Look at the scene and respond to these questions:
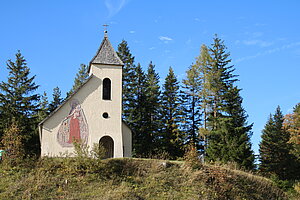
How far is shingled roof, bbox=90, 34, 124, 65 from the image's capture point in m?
23.5

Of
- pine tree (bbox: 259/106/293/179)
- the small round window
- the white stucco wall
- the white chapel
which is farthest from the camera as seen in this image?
pine tree (bbox: 259/106/293/179)

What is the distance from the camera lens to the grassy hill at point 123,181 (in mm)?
15367

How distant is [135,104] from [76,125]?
1487 cm

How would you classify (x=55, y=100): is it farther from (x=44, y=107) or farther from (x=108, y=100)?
(x=108, y=100)

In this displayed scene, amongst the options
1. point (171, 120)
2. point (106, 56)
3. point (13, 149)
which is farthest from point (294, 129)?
point (13, 149)

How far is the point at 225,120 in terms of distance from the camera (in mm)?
29375

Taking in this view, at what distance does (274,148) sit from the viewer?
128 ft

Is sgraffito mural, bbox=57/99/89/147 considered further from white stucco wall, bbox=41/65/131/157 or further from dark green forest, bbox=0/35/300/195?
dark green forest, bbox=0/35/300/195

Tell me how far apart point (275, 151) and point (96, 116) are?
24.8m

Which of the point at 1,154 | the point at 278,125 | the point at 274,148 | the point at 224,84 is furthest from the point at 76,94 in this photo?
the point at 278,125

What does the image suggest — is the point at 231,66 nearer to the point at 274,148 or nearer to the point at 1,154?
the point at 274,148

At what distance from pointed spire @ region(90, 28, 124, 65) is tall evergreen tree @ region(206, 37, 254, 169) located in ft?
36.9

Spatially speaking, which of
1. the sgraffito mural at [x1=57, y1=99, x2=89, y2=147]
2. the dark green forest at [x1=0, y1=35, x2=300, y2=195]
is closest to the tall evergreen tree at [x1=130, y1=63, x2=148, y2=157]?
the dark green forest at [x1=0, y1=35, x2=300, y2=195]

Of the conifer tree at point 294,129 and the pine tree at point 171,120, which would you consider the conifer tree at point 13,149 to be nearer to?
the pine tree at point 171,120
